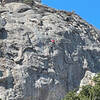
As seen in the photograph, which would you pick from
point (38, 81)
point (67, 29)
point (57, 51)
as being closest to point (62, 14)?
point (67, 29)

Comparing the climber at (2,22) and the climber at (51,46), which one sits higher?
the climber at (2,22)

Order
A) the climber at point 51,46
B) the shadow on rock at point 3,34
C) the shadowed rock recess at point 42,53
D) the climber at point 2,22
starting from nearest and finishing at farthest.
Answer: the shadowed rock recess at point 42,53 < the shadow on rock at point 3,34 < the climber at point 51,46 < the climber at point 2,22

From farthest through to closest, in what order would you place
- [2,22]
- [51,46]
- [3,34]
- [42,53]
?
1. [2,22]
2. [51,46]
3. [3,34]
4. [42,53]

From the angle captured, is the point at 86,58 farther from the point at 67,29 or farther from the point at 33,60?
the point at 33,60

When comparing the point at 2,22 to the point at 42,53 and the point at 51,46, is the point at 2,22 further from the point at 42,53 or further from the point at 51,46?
the point at 51,46

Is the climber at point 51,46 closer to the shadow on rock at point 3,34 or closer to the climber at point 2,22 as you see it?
the shadow on rock at point 3,34

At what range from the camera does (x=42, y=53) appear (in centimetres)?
4541

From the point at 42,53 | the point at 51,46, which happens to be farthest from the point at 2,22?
the point at 51,46

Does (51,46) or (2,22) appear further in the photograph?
(2,22)

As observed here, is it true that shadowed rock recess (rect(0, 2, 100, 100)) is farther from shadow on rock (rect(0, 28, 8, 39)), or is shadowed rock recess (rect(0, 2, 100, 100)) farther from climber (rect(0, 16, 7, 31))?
climber (rect(0, 16, 7, 31))

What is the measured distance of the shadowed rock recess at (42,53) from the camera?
42.6 metres

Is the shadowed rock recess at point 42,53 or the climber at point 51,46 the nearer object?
the shadowed rock recess at point 42,53

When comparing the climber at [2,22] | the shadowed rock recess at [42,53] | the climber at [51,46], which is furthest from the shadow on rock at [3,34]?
the climber at [51,46]

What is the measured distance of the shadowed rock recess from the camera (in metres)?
42.6
